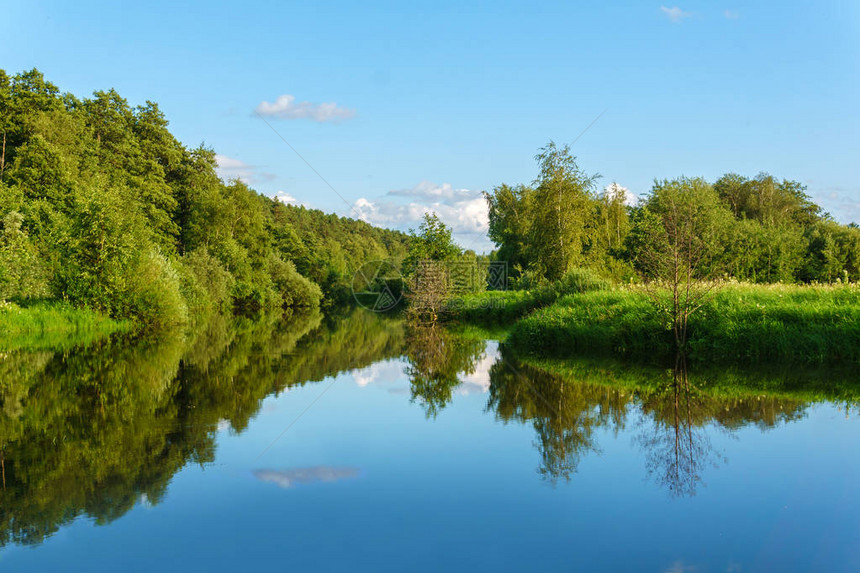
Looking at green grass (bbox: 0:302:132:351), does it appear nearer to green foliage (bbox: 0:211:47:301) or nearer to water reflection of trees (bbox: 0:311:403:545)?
green foliage (bbox: 0:211:47:301)

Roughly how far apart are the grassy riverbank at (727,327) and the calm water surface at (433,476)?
2.41 metres

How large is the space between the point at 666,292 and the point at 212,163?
50.6 meters

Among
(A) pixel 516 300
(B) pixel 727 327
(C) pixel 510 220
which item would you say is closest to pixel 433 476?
(B) pixel 727 327

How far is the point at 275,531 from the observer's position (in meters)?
5.32

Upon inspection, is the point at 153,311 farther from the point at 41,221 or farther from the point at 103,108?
the point at 103,108

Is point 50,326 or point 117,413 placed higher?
point 50,326

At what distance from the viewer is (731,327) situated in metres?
15.5

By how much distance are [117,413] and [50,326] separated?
14776 mm

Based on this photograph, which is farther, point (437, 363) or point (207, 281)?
point (207, 281)

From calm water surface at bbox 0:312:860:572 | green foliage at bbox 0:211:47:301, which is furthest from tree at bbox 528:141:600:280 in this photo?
green foliage at bbox 0:211:47:301

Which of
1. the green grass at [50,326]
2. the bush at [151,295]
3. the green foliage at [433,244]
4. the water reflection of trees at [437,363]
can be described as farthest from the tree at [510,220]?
the green grass at [50,326]

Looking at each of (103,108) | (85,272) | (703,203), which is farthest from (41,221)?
(703,203)

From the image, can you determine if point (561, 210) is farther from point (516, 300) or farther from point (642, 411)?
point (642, 411)

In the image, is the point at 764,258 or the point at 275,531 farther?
the point at 764,258
